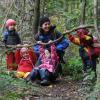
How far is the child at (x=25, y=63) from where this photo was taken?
917 centimetres

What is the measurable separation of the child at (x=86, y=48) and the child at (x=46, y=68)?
1.90 feet

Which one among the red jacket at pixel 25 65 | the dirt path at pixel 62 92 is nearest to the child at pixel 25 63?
the red jacket at pixel 25 65

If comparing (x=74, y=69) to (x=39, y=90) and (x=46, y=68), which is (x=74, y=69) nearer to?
(x=46, y=68)

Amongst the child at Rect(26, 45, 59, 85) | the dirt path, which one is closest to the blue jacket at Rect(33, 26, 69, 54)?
the child at Rect(26, 45, 59, 85)

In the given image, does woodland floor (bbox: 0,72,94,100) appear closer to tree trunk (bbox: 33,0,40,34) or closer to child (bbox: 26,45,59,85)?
child (bbox: 26,45,59,85)

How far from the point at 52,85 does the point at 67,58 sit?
8.66ft

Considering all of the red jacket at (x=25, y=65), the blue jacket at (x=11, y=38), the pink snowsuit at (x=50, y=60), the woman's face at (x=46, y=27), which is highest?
the woman's face at (x=46, y=27)

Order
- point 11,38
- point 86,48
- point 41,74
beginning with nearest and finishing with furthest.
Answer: point 41,74
point 86,48
point 11,38

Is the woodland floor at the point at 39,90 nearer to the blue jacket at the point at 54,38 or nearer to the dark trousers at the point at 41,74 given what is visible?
the dark trousers at the point at 41,74

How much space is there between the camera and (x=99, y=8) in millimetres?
7438

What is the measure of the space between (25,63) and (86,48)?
4.87ft

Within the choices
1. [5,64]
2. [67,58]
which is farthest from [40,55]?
[67,58]

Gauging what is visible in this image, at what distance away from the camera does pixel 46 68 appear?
8.66m

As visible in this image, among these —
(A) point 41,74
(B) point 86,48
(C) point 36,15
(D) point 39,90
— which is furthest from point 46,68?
(C) point 36,15
